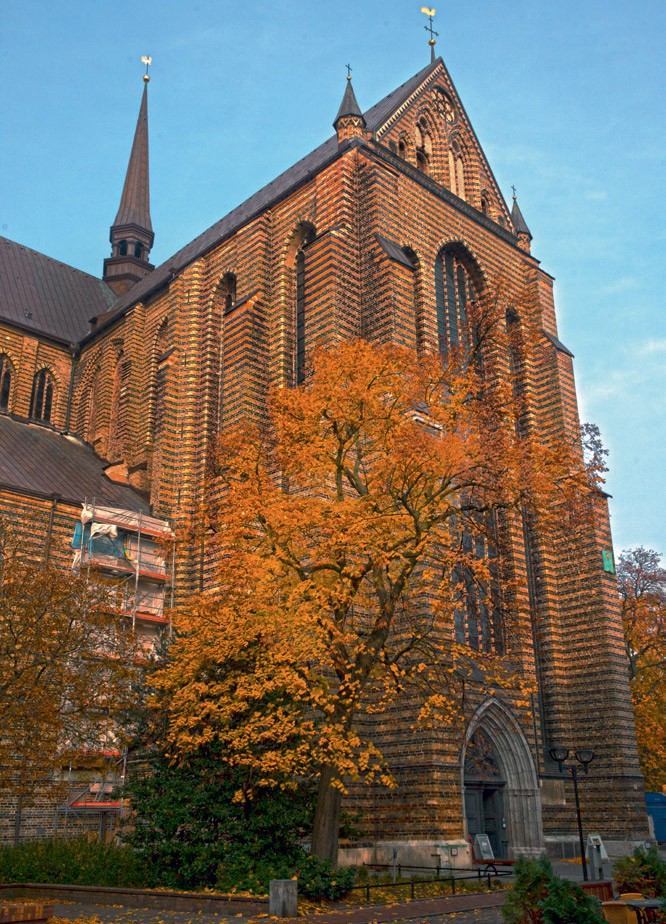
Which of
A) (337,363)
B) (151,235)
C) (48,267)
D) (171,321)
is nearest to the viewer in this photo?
(337,363)

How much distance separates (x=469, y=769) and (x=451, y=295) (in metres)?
15.9

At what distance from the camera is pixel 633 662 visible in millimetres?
36344

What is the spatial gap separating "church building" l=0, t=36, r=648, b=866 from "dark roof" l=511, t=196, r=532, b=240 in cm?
9

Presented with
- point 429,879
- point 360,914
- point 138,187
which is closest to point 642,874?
point 360,914

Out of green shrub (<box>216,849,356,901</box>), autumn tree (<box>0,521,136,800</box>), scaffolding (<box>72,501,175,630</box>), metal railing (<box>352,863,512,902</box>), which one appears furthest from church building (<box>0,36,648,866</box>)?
green shrub (<box>216,849,356,901</box>)

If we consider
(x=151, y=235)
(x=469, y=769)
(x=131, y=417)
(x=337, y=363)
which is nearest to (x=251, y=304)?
(x=131, y=417)

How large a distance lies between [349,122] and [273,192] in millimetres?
6630

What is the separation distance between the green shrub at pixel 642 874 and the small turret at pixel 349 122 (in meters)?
23.5

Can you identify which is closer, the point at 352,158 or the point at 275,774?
the point at 275,774

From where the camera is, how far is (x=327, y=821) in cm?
1515

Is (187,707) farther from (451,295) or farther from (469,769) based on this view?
(451,295)

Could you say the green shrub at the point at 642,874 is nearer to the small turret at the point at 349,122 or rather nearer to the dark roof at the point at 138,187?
the small turret at the point at 349,122

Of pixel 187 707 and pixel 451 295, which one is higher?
pixel 451 295

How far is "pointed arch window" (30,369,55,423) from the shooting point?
Answer: 39.5 meters
